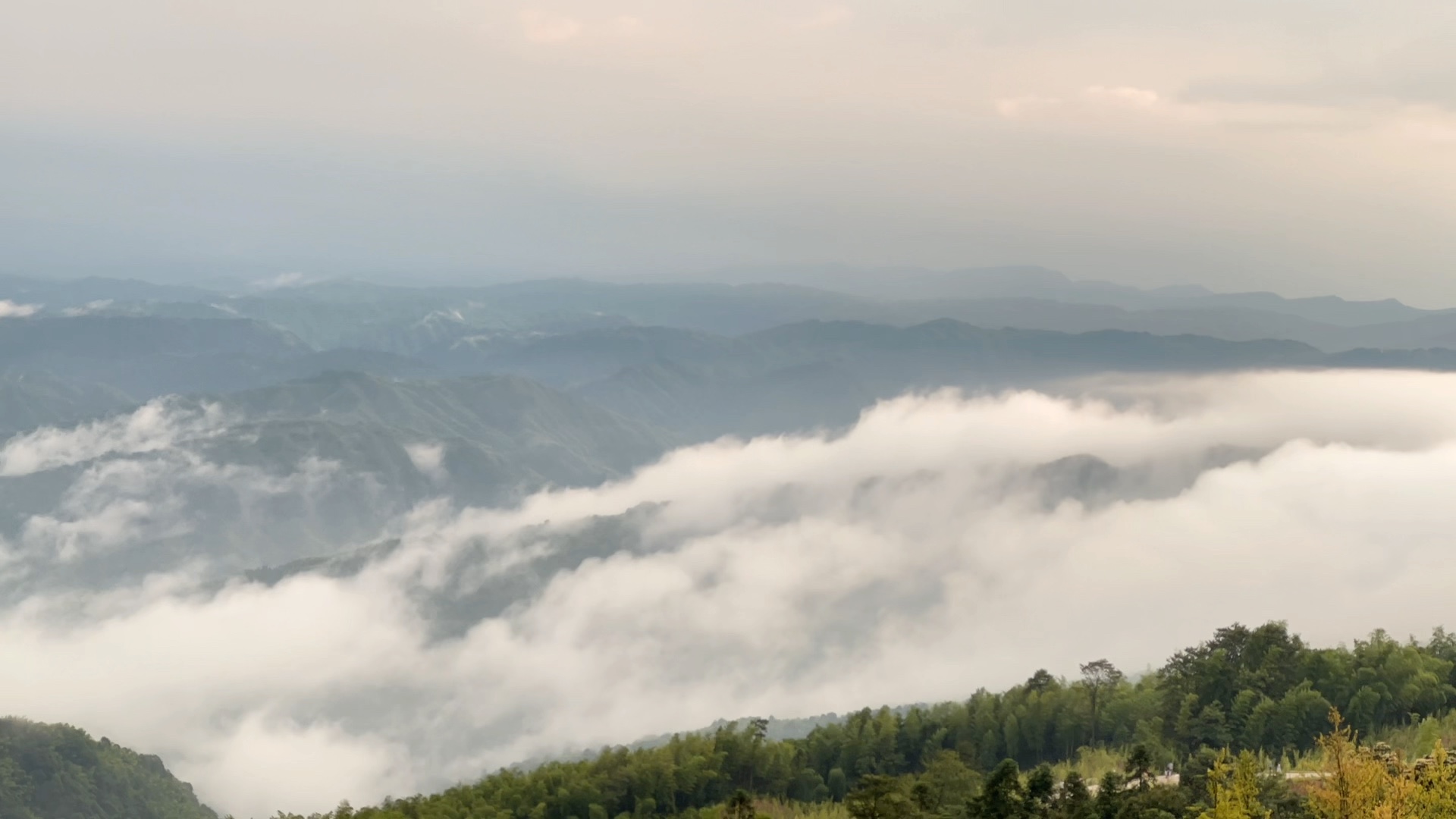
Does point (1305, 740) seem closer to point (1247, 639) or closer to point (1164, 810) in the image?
point (1247, 639)

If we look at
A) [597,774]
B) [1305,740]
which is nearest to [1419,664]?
[1305,740]

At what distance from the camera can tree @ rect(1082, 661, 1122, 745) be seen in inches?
5202

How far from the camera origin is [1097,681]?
13712cm

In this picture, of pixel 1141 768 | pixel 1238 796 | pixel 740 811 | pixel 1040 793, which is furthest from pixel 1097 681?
pixel 1238 796

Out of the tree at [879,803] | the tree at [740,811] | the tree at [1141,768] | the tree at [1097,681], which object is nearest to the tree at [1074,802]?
the tree at [1141,768]

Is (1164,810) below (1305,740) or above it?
above

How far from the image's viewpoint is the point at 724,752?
131250 millimetres

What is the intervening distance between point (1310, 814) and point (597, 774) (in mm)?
79728

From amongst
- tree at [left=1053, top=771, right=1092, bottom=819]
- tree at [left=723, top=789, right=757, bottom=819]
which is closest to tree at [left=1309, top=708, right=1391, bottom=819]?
tree at [left=1053, top=771, right=1092, bottom=819]

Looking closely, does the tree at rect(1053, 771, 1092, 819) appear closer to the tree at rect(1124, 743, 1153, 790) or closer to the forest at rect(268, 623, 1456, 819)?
the tree at rect(1124, 743, 1153, 790)

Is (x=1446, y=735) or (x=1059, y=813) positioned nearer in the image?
(x=1059, y=813)

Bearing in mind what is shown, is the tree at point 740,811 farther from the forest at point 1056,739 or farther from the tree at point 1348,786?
the tree at point 1348,786

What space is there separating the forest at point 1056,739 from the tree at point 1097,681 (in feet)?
0.84

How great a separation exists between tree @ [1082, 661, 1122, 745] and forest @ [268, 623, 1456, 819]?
0.26 m
